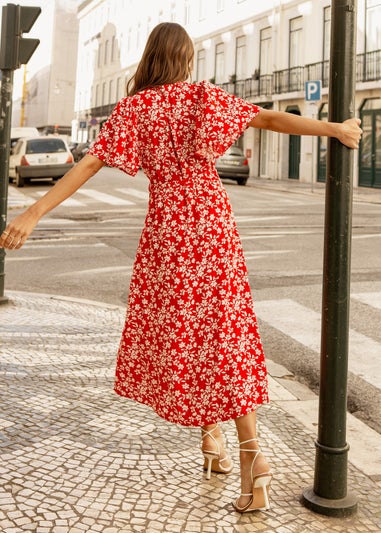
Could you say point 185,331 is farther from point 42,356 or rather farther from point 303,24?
point 303,24

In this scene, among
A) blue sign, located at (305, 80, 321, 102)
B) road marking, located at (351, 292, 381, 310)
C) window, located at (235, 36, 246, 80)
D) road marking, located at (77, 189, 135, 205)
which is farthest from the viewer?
window, located at (235, 36, 246, 80)

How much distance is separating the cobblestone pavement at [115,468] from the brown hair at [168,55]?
1.43 meters

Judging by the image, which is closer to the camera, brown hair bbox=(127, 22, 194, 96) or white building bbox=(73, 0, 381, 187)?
brown hair bbox=(127, 22, 194, 96)

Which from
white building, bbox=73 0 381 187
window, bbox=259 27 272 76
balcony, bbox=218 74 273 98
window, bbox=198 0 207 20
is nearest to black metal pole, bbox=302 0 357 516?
white building, bbox=73 0 381 187

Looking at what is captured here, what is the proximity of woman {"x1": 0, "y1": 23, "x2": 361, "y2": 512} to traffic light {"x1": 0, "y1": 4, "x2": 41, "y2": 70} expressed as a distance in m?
3.99

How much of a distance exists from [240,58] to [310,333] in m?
36.3

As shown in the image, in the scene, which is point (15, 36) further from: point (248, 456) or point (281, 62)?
point (281, 62)

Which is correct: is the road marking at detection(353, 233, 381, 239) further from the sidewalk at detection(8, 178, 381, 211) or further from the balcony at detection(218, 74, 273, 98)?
the balcony at detection(218, 74, 273, 98)

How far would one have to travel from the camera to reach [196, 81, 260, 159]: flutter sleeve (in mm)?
2730

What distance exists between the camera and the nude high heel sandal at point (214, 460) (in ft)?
10.1

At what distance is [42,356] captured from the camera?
4863mm

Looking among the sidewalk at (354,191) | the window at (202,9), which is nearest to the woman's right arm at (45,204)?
the sidewalk at (354,191)

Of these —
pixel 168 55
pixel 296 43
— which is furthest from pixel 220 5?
pixel 168 55

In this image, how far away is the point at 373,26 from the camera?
29141mm
